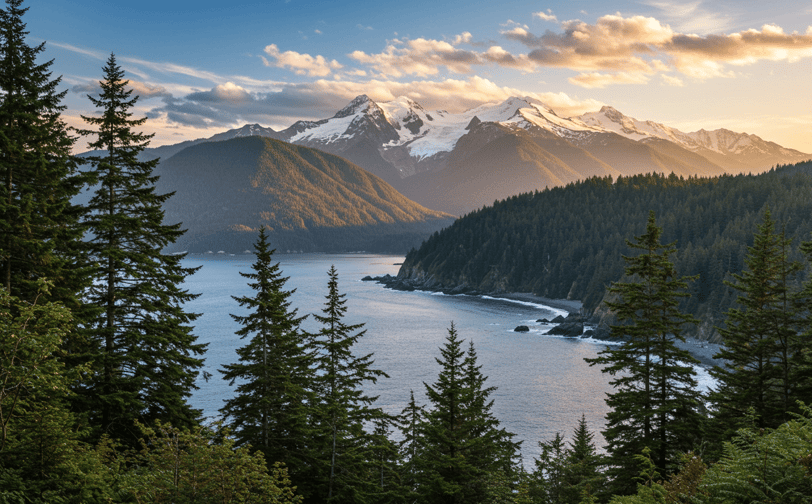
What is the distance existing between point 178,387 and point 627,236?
544 feet

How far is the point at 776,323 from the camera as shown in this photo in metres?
23.6

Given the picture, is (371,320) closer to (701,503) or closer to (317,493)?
(317,493)

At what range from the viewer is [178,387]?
2070 centimetres

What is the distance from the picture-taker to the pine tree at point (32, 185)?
54.8 feet

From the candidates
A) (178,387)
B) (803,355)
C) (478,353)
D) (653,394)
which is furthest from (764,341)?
A: (478,353)

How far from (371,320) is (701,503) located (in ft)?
347

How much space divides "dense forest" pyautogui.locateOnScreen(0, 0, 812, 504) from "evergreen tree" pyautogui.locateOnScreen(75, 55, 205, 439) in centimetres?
8

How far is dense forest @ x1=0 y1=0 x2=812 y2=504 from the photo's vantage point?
38.0 ft

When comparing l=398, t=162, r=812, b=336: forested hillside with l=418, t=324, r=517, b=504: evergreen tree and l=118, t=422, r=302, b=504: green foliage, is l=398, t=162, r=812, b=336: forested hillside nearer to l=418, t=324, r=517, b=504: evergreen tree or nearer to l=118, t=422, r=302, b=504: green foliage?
l=418, t=324, r=517, b=504: evergreen tree

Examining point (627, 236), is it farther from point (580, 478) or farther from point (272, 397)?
point (272, 397)

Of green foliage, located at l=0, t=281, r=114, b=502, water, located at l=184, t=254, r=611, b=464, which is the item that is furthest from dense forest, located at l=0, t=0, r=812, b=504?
water, located at l=184, t=254, r=611, b=464

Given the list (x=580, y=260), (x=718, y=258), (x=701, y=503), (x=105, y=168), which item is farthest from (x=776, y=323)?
(x=580, y=260)

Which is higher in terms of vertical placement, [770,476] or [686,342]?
[770,476]

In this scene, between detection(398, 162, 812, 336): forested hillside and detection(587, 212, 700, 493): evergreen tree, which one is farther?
detection(398, 162, 812, 336): forested hillside
